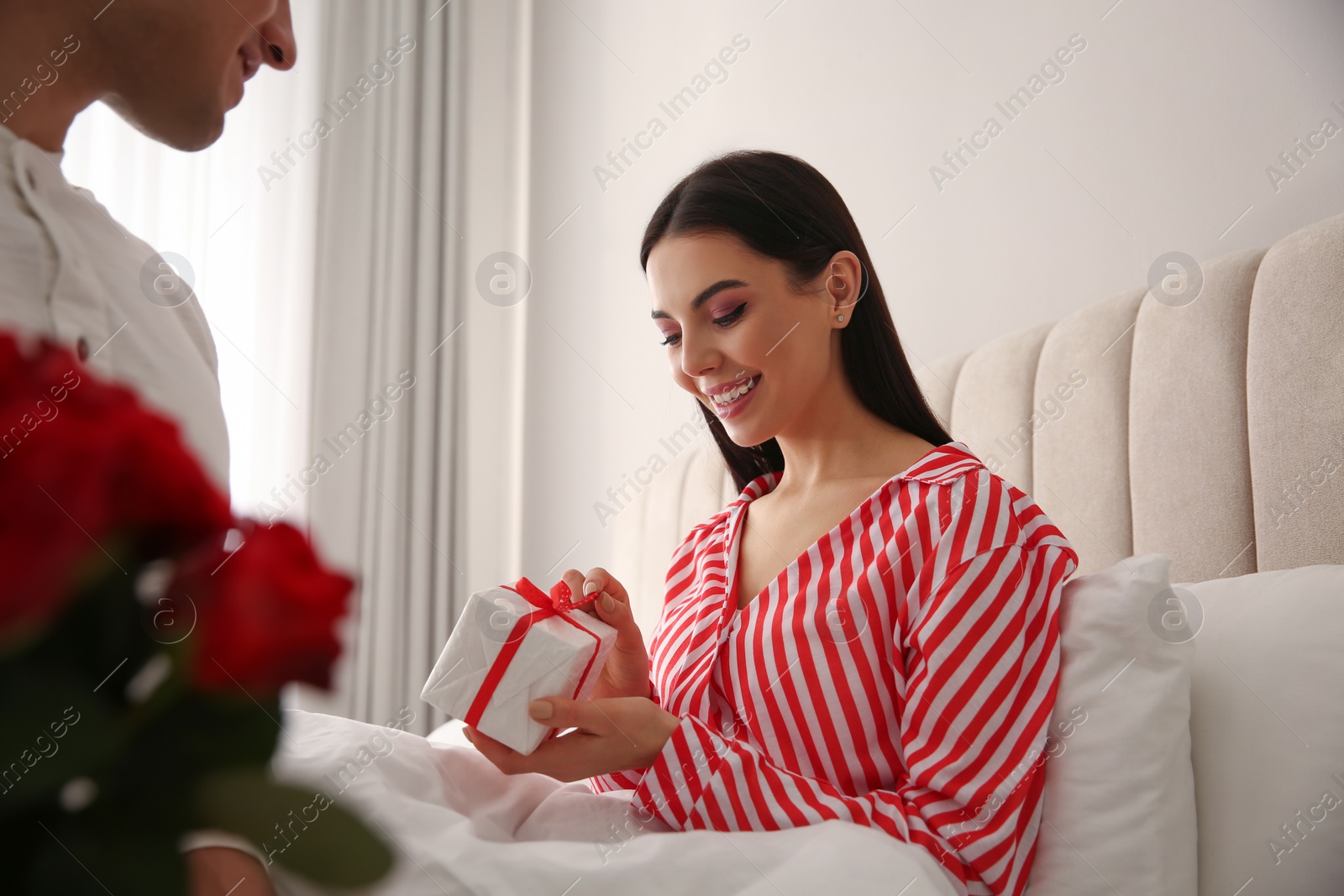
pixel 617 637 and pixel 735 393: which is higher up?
pixel 735 393

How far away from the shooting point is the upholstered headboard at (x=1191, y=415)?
101 cm

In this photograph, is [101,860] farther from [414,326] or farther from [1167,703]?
[414,326]

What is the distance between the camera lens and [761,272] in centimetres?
116

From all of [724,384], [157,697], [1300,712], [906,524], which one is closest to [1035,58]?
[724,384]

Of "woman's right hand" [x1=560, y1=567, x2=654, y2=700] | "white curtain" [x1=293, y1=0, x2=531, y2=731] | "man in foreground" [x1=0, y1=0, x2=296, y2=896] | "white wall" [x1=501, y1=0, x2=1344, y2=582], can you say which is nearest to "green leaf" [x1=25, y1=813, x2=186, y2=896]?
"man in foreground" [x1=0, y1=0, x2=296, y2=896]

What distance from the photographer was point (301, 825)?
218 millimetres

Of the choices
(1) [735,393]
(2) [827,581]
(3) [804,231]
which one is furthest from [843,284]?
(2) [827,581]

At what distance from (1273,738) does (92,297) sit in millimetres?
1050

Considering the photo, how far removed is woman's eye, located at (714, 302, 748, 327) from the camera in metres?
1.16

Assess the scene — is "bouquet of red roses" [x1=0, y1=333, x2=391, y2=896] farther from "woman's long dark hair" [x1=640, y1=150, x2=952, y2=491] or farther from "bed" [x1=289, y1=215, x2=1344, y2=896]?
"woman's long dark hair" [x1=640, y1=150, x2=952, y2=491]

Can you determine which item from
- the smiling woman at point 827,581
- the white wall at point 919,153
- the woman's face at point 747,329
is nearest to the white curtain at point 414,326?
the white wall at point 919,153

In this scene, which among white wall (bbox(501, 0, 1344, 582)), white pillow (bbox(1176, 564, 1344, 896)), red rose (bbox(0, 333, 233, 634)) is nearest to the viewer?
red rose (bbox(0, 333, 233, 634))

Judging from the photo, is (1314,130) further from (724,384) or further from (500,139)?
(500,139)

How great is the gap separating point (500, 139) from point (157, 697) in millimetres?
3206
